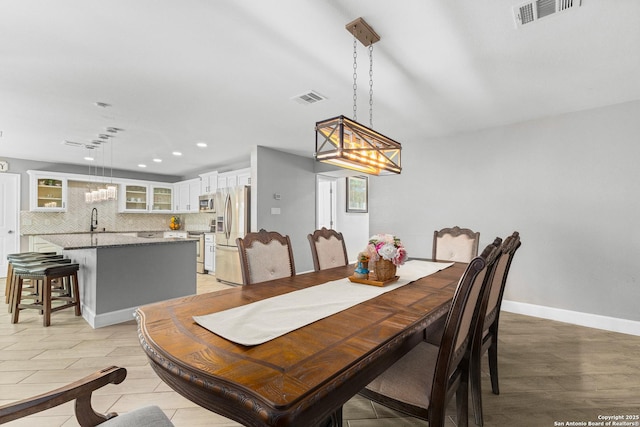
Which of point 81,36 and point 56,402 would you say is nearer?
point 56,402

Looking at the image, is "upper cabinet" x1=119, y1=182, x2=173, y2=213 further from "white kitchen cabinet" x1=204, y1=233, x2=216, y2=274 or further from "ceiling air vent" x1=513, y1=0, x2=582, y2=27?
"ceiling air vent" x1=513, y1=0, x2=582, y2=27

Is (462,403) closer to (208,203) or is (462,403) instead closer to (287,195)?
(287,195)

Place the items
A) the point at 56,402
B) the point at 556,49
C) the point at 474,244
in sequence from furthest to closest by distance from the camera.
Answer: the point at 474,244 → the point at 556,49 → the point at 56,402

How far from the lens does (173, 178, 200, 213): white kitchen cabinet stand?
7.21m

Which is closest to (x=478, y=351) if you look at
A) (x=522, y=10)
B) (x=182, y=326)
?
(x=182, y=326)

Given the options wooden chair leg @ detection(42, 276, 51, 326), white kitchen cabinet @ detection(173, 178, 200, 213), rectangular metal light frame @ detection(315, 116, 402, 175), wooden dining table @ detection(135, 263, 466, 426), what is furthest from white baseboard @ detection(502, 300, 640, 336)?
white kitchen cabinet @ detection(173, 178, 200, 213)

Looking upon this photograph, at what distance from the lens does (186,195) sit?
7.49 meters

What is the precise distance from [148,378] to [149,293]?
173 cm

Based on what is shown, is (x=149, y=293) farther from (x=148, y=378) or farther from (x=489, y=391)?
(x=489, y=391)

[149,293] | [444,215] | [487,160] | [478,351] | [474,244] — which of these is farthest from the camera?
[444,215]

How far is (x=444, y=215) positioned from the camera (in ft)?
14.1

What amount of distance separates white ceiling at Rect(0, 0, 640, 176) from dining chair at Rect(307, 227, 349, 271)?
4.70 feet

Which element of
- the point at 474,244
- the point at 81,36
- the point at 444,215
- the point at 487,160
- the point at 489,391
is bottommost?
the point at 489,391

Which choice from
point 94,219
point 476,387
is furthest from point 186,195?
point 476,387
